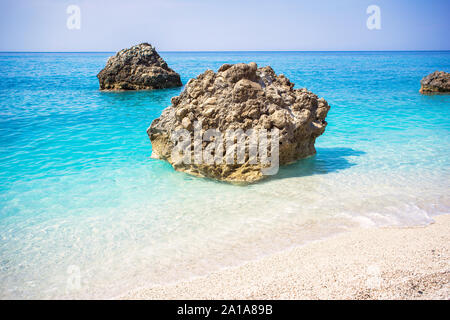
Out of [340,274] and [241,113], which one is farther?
[241,113]

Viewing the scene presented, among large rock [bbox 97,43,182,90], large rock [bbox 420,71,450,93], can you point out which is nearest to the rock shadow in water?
large rock [bbox 420,71,450,93]

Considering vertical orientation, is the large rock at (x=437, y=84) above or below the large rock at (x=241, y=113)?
above

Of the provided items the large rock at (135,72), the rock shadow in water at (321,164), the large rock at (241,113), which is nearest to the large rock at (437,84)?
the rock shadow in water at (321,164)

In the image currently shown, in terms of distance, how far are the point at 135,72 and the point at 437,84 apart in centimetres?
1984

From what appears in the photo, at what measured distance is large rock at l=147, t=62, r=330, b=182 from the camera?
21.4 feet

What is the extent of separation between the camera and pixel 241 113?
21.5 ft

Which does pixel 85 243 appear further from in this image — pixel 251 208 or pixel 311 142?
pixel 311 142

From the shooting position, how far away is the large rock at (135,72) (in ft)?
73.4

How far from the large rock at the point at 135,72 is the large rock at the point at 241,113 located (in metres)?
16.4

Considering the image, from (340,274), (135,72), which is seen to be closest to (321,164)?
(340,274)

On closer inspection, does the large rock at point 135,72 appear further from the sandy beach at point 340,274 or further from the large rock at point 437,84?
the sandy beach at point 340,274

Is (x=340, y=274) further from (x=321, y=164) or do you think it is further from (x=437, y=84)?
(x=437, y=84)

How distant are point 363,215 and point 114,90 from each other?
2052 cm
